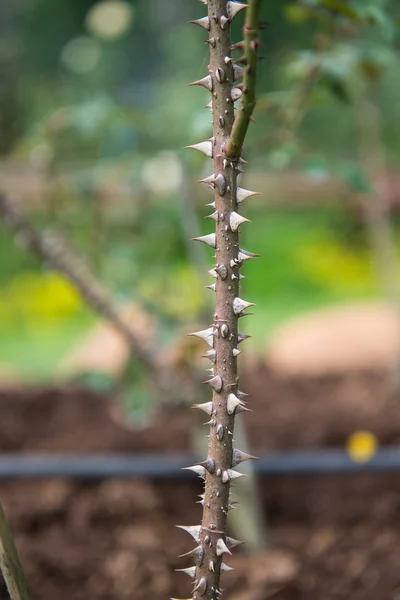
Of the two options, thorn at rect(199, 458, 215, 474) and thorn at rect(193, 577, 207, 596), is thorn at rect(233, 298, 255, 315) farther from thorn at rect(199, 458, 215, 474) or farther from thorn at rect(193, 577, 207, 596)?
thorn at rect(193, 577, 207, 596)

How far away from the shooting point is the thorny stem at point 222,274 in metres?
0.51

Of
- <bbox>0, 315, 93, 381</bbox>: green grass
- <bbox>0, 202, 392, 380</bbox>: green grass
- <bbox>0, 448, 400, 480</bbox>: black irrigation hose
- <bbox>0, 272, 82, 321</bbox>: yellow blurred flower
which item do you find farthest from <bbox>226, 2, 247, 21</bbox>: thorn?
<bbox>0, 272, 82, 321</bbox>: yellow blurred flower

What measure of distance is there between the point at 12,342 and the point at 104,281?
172 cm

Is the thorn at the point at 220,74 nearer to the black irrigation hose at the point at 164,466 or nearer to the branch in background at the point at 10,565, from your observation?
the branch in background at the point at 10,565

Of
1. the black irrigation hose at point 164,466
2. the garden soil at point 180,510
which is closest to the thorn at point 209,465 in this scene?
the garden soil at point 180,510

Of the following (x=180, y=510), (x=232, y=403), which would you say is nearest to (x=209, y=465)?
(x=232, y=403)

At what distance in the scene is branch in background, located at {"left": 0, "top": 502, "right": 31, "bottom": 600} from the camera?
21.1 inches

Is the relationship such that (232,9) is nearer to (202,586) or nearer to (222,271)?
(222,271)

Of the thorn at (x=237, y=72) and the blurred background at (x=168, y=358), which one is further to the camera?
the blurred background at (x=168, y=358)

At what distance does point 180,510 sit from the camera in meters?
1.48

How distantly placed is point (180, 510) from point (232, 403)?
1.02m

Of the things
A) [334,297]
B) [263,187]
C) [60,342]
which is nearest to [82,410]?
[60,342]

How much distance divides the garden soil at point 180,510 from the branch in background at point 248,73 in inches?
31.3

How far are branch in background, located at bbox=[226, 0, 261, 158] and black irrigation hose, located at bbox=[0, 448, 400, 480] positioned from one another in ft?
3.07
